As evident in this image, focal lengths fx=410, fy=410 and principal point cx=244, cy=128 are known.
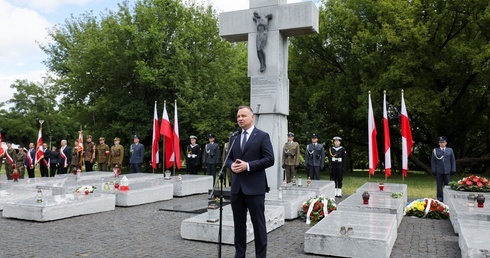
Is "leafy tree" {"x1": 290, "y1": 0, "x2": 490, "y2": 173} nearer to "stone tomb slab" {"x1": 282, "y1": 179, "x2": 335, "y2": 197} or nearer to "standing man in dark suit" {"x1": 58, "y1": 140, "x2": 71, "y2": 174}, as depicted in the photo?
"stone tomb slab" {"x1": 282, "y1": 179, "x2": 335, "y2": 197}

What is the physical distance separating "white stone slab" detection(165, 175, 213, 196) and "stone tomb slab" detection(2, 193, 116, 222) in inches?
133

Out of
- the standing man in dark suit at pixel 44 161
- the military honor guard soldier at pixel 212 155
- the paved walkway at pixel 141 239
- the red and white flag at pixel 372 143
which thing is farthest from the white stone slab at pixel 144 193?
the standing man in dark suit at pixel 44 161

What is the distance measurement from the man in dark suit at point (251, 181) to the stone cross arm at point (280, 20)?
8.19 metres

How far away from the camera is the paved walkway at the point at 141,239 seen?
579 cm

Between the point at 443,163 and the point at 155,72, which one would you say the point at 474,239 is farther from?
the point at 155,72

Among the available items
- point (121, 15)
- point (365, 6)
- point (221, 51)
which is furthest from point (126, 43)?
point (365, 6)

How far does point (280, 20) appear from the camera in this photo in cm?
1248

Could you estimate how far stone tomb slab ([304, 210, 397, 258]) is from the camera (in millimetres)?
5411

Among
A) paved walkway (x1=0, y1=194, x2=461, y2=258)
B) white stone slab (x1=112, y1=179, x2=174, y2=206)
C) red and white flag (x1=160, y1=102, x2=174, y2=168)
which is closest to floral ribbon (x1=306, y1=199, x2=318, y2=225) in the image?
paved walkway (x1=0, y1=194, x2=461, y2=258)

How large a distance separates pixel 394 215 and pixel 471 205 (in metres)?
1.90

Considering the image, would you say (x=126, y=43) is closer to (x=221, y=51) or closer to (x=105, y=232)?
(x=221, y=51)

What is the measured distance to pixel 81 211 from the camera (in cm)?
864

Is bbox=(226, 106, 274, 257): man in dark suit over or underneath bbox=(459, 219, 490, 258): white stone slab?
over

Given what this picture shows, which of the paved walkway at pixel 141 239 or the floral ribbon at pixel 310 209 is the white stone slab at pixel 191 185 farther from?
the floral ribbon at pixel 310 209
